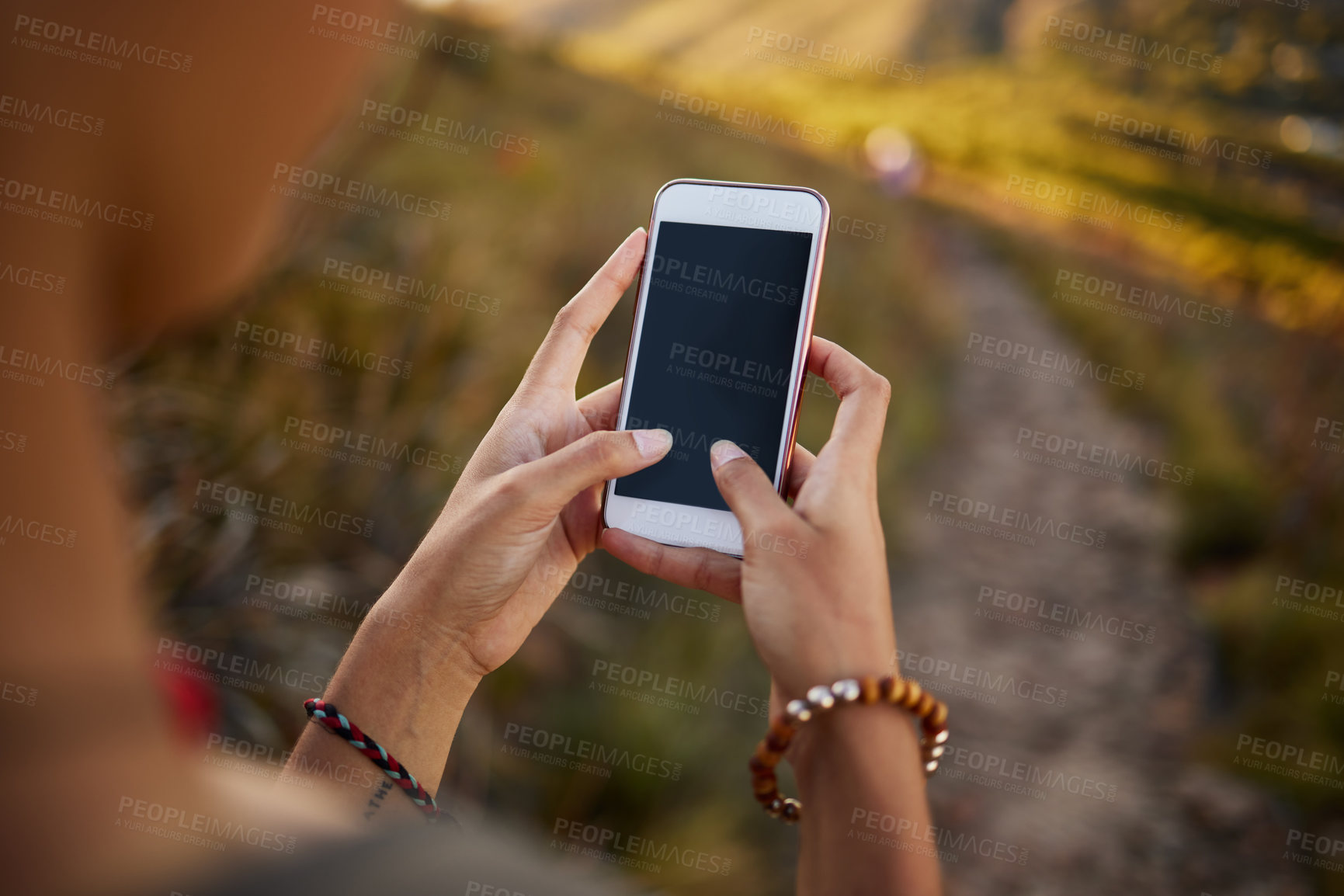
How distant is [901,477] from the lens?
196 inches

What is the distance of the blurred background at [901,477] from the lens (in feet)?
8.84

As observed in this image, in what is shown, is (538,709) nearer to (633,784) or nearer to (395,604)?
(633,784)

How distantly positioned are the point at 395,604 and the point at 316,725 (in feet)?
0.79

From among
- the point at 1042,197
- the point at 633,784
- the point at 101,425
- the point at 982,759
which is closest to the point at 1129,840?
the point at 982,759

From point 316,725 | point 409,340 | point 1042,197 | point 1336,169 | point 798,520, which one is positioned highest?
point 1042,197

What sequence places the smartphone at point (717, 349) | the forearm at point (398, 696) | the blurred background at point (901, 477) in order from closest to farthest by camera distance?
the forearm at point (398, 696), the smartphone at point (717, 349), the blurred background at point (901, 477)

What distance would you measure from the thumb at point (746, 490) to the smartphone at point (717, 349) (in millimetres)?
120

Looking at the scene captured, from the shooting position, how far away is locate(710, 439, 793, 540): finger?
1.33 metres

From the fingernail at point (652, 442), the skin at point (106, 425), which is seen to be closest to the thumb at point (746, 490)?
the fingernail at point (652, 442)

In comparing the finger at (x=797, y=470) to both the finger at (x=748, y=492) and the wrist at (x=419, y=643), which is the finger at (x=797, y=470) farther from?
the wrist at (x=419, y=643)

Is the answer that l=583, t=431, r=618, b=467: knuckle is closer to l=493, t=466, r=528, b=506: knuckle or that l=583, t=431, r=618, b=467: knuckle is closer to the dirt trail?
l=493, t=466, r=528, b=506: knuckle

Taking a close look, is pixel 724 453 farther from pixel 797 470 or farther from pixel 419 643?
pixel 419 643

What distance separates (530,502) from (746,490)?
16.1 inches

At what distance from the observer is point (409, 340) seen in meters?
3.42
